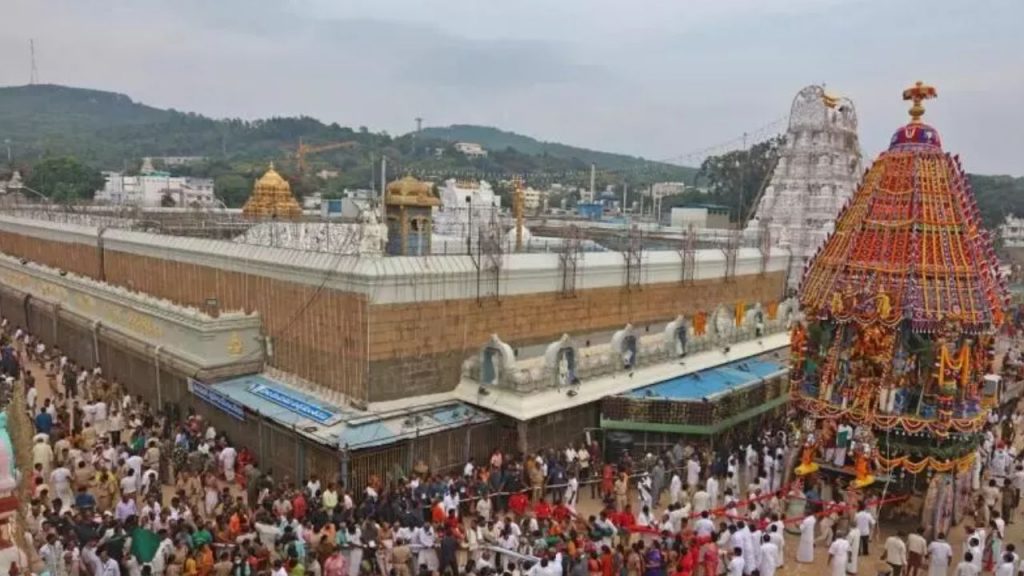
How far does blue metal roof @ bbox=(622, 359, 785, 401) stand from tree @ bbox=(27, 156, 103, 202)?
79.4 metres

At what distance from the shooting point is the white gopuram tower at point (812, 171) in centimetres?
3959

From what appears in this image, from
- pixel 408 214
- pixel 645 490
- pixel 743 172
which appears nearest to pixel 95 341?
pixel 408 214

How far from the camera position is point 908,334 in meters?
14.4

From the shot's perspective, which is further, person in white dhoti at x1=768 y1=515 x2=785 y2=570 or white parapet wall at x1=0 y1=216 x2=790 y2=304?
white parapet wall at x1=0 y1=216 x2=790 y2=304

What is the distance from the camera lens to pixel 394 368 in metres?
16.7

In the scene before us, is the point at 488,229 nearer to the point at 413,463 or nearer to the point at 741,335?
the point at 413,463

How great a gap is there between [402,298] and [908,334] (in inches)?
397

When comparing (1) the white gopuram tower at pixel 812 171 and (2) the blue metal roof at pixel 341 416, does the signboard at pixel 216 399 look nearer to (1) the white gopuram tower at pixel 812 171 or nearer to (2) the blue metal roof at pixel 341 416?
(2) the blue metal roof at pixel 341 416

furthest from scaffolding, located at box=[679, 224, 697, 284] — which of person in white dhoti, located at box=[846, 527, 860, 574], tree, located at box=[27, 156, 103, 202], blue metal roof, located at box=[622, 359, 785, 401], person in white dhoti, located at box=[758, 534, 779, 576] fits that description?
tree, located at box=[27, 156, 103, 202]

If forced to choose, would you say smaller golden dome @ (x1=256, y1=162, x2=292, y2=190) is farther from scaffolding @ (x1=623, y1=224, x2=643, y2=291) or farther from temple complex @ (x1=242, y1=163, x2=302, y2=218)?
scaffolding @ (x1=623, y1=224, x2=643, y2=291)

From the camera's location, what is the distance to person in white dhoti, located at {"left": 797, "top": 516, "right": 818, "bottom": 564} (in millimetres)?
13242

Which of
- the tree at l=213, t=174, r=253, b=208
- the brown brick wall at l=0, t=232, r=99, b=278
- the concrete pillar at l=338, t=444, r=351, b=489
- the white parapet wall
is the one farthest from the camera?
the tree at l=213, t=174, r=253, b=208

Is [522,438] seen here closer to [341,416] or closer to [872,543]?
[341,416]

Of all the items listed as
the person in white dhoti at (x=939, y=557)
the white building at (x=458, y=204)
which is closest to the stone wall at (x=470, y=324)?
the person in white dhoti at (x=939, y=557)
